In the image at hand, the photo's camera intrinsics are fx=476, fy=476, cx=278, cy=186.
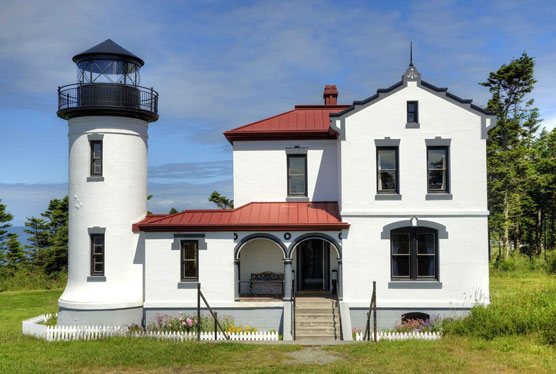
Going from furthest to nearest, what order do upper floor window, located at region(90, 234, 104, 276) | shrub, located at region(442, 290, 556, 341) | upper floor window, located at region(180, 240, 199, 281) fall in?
1. upper floor window, located at region(90, 234, 104, 276)
2. upper floor window, located at region(180, 240, 199, 281)
3. shrub, located at region(442, 290, 556, 341)

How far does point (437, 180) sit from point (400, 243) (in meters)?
2.86

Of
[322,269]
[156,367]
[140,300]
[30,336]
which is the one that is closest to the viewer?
[156,367]

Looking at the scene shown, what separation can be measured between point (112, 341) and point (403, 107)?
1378cm

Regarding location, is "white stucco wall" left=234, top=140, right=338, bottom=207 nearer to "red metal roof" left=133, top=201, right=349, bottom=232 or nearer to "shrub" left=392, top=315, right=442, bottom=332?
"red metal roof" left=133, top=201, right=349, bottom=232

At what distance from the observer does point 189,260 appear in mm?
18891

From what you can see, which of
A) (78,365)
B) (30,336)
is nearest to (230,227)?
(78,365)

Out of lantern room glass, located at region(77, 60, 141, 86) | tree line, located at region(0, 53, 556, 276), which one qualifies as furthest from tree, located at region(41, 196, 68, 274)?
lantern room glass, located at region(77, 60, 141, 86)

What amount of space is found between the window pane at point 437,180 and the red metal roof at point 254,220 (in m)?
3.80

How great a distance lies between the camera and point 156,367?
13.1 m

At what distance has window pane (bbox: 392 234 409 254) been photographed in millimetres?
18516

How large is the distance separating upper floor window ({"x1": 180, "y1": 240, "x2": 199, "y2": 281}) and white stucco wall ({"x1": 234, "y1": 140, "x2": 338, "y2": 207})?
3263mm

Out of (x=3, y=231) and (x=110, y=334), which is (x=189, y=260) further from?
(x=3, y=231)

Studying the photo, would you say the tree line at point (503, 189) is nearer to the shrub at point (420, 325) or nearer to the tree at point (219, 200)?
the tree at point (219, 200)

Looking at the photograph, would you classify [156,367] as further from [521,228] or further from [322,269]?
[521,228]
